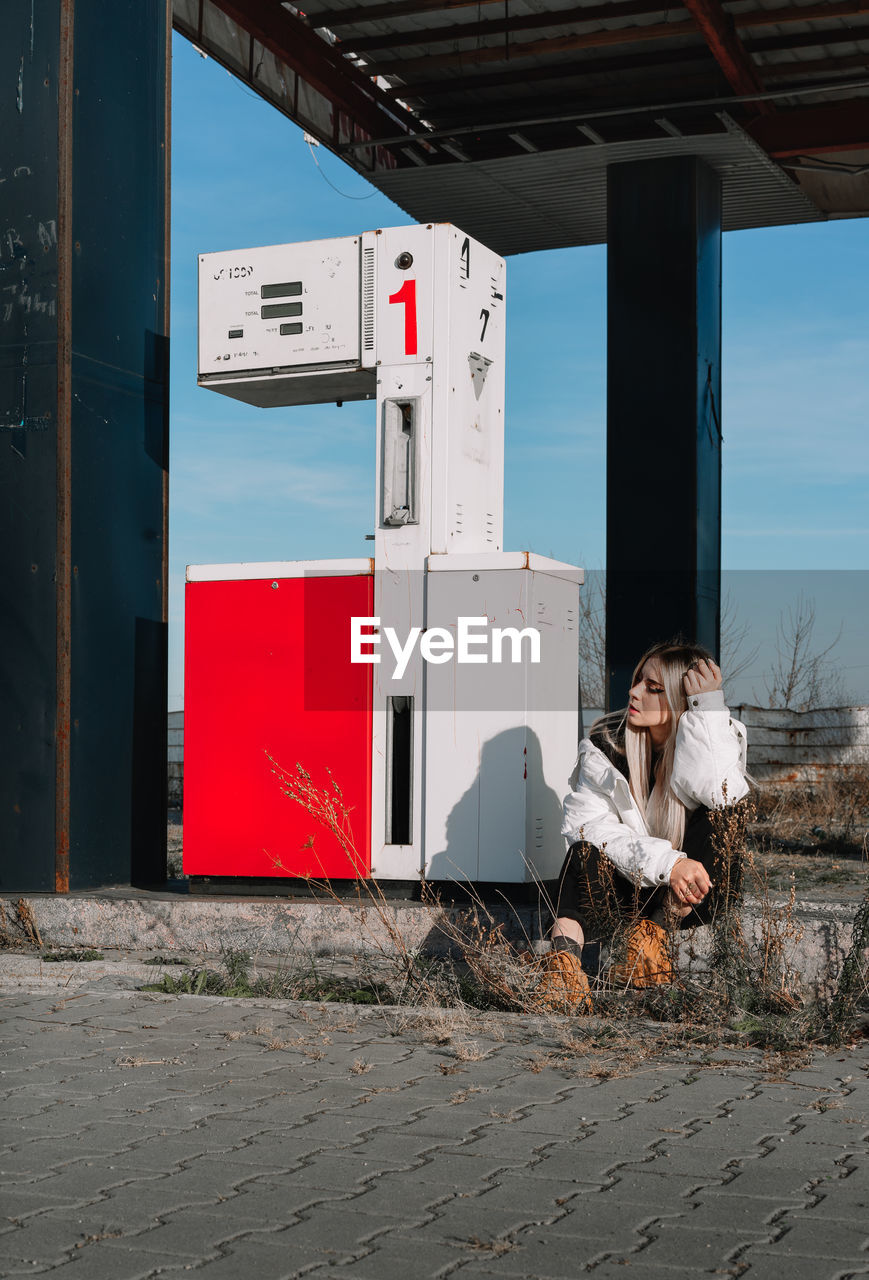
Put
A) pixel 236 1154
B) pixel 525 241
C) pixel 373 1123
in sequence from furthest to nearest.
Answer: pixel 525 241
pixel 373 1123
pixel 236 1154

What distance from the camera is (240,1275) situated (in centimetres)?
266

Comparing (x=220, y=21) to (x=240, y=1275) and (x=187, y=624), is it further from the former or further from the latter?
(x=240, y=1275)

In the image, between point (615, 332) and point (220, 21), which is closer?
point (220, 21)

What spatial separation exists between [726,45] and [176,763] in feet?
31.6

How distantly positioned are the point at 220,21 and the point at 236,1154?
37.0 ft

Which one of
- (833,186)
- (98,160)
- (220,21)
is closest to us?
(98,160)

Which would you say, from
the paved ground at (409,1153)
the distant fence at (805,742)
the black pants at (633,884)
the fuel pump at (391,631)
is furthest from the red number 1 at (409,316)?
the distant fence at (805,742)

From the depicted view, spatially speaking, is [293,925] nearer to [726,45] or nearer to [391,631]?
[391,631]

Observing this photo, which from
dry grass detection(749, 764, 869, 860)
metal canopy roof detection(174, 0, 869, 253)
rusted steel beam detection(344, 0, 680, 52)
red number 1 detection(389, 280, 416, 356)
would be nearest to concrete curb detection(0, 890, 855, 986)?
red number 1 detection(389, 280, 416, 356)

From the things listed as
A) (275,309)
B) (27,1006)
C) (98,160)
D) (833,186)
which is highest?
(833,186)

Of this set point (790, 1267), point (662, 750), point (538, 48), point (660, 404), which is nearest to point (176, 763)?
point (660, 404)

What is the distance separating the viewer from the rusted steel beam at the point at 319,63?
12.6m

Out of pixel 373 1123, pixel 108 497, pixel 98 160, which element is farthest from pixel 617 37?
pixel 373 1123

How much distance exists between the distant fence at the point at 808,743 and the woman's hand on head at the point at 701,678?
10.1m
